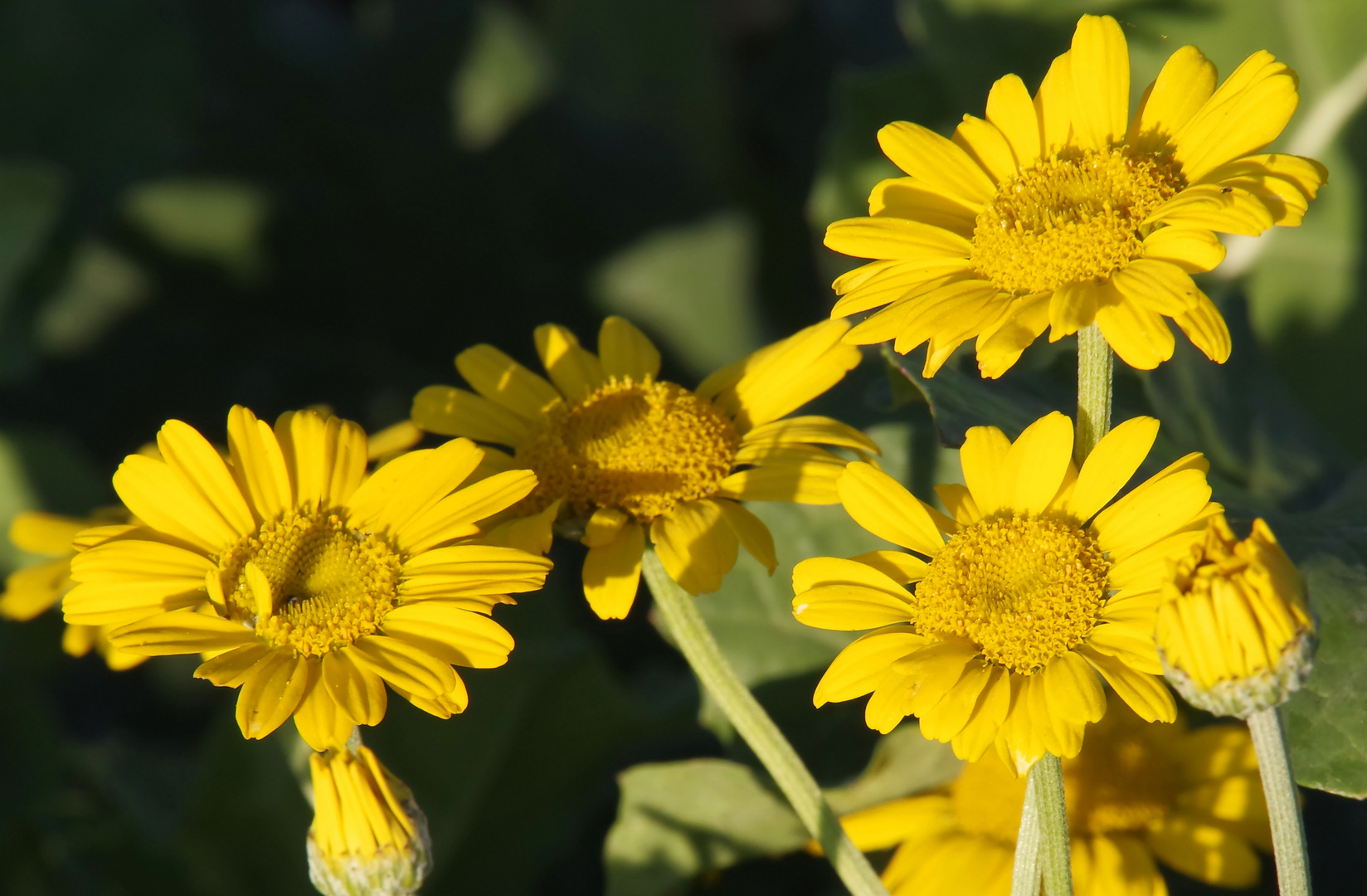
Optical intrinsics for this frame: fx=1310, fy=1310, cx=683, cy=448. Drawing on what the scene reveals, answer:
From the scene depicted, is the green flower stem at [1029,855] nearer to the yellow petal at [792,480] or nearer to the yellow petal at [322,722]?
the yellow petal at [792,480]

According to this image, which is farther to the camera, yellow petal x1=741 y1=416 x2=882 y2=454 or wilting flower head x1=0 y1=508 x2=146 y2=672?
wilting flower head x1=0 y1=508 x2=146 y2=672

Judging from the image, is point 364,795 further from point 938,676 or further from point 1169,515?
point 1169,515

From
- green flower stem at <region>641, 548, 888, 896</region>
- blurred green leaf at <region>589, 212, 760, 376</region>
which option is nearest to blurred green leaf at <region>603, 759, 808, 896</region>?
green flower stem at <region>641, 548, 888, 896</region>

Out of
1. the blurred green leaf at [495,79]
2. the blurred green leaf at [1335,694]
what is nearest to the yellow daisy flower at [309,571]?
the blurred green leaf at [1335,694]

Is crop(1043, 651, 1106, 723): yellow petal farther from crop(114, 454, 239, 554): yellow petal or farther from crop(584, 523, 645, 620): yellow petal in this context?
crop(114, 454, 239, 554): yellow petal

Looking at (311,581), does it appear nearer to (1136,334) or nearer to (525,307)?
(1136,334)

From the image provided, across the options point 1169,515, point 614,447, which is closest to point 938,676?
point 1169,515

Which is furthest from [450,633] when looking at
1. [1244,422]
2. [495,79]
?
[495,79]
